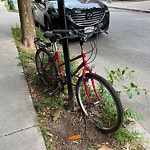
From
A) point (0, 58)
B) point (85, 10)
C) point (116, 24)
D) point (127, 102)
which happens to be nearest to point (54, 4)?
point (85, 10)

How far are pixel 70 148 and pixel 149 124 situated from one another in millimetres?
1191

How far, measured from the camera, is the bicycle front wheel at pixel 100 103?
2.40m

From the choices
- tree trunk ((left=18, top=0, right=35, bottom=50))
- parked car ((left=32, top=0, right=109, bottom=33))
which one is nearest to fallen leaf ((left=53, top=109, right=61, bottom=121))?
tree trunk ((left=18, top=0, right=35, bottom=50))

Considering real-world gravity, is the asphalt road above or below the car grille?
below

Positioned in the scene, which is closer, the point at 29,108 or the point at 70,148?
the point at 70,148

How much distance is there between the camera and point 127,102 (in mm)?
3430

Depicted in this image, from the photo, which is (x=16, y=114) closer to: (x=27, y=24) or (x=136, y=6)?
(x=27, y=24)

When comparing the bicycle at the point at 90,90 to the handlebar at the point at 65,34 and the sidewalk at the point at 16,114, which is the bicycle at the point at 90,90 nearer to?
the handlebar at the point at 65,34

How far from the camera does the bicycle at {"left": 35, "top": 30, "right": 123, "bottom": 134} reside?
2.42 meters

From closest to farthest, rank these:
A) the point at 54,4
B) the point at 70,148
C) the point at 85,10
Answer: the point at 70,148 → the point at 85,10 → the point at 54,4

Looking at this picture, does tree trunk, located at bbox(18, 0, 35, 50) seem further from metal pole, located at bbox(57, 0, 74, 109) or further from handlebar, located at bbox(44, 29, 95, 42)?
handlebar, located at bbox(44, 29, 95, 42)

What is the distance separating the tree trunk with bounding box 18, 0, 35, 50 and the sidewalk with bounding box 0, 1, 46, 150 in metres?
1.20

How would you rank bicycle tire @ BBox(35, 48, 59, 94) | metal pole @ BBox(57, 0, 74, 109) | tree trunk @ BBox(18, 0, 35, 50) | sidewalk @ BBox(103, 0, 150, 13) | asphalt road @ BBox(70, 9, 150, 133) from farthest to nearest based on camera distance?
sidewalk @ BBox(103, 0, 150, 13) < tree trunk @ BBox(18, 0, 35, 50) < asphalt road @ BBox(70, 9, 150, 133) < bicycle tire @ BBox(35, 48, 59, 94) < metal pole @ BBox(57, 0, 74, 109)

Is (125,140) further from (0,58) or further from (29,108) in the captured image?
(0,58)
